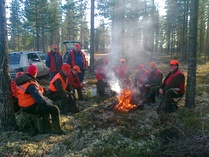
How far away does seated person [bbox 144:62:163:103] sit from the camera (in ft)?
23.7

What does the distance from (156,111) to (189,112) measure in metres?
0.99

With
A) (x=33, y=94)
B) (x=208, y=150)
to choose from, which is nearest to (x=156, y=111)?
(x=208, y=150)

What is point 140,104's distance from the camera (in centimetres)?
662

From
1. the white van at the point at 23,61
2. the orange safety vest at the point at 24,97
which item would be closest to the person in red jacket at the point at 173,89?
the orange safety vest at the point at 24,97

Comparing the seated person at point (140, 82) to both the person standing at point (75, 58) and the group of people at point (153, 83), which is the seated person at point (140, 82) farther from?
the person standing at point (75, 58)

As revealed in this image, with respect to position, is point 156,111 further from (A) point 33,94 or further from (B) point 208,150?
(A) point 33,94

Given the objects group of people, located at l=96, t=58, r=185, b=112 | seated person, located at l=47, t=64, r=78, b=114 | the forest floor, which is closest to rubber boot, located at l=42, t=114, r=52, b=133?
the forest floor

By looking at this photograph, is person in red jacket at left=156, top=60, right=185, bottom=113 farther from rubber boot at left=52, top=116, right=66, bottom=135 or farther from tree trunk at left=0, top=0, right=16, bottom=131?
tree trunk at left=0, top=0, right=16, bottom=131

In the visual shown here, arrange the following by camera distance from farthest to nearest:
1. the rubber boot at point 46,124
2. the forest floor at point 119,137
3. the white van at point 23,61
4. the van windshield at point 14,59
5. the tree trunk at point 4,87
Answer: the van windshield at point 14,59, the white van at point 23,61, the rubber boot at point 46,124, the tree trunk at point 4,87, the forest floor at point 119,137

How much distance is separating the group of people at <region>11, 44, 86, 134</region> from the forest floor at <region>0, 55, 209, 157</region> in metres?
0.38

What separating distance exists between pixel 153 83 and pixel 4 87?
208 inches

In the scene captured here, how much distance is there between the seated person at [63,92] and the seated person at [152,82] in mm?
2825

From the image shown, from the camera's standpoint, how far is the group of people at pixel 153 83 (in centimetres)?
611

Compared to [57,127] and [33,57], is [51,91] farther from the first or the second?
[33,57]
